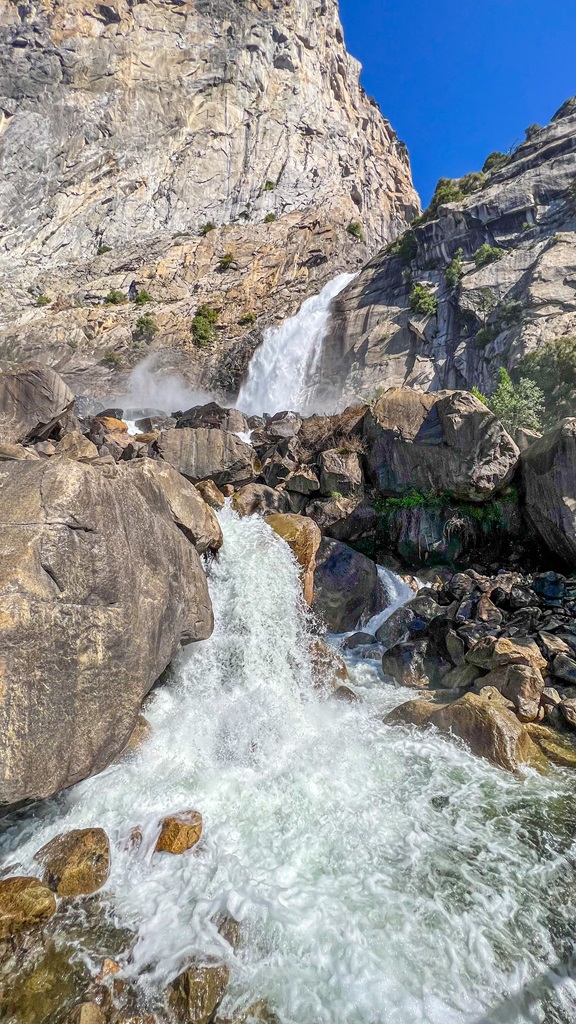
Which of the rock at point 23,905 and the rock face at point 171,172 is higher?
the rock face at point 171,172

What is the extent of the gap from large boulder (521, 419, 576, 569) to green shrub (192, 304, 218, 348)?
40.7m

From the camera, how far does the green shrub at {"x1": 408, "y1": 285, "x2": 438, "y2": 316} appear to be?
125 feet

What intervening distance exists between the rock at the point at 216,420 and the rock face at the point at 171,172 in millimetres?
24657

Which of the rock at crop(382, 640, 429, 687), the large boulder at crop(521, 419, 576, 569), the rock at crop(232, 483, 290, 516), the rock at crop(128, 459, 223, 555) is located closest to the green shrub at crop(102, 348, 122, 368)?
the rock at crop(232, 483, 290, 516)

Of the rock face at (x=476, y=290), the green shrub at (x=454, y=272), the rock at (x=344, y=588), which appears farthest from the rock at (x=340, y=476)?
the green shrub at (x=454, y=272)

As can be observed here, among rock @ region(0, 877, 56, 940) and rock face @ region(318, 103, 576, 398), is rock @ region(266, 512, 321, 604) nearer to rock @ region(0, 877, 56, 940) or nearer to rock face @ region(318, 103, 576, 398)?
rock @ region(0, 877, 56, 940)

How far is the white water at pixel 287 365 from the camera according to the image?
132ft

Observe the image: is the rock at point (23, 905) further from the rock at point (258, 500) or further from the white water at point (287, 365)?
the white water at point (287, 365)

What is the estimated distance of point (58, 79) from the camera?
65.1 metres

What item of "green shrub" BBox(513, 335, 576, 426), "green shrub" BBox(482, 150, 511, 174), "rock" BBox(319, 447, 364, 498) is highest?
→ "green shrub" BBox(482, 150, 511, 174)

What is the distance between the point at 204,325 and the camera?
49469 millimetres

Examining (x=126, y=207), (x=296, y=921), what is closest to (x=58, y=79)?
(x=126, y=207)

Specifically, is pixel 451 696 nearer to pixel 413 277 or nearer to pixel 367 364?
pixel 367 364

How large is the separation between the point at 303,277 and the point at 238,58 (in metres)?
47.5
